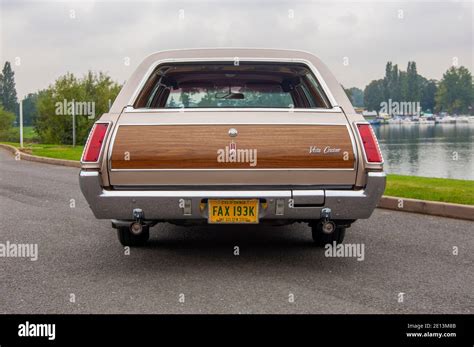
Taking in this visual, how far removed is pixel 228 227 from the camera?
22.5ft

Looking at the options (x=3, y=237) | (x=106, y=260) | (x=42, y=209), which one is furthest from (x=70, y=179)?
(x=106, y=260)

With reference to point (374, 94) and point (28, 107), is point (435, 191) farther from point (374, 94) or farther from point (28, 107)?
point (28, 107)

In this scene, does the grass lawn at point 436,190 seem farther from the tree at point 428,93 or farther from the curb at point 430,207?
the tree at point 428,93

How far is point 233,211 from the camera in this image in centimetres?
459

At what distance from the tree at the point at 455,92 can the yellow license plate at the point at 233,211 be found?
191m

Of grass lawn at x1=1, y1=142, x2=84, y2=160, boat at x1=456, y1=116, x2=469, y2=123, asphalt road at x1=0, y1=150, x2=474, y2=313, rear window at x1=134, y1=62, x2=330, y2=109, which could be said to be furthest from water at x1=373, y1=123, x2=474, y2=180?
boat at x1=456, y1=116, x2=469, y2=123

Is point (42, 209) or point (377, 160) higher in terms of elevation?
point (377, 160)

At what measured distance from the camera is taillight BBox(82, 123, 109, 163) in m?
4.62

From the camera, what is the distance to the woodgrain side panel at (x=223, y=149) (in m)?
4.53

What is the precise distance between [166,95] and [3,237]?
2.46m

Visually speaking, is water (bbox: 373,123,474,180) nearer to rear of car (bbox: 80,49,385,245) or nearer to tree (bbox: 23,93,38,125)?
rear of car (bbox: 80,49,385,245)

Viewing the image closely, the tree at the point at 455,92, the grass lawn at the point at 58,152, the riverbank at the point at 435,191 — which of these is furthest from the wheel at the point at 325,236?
the tree at the point at 455,92

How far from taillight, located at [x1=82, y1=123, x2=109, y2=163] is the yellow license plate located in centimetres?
99
